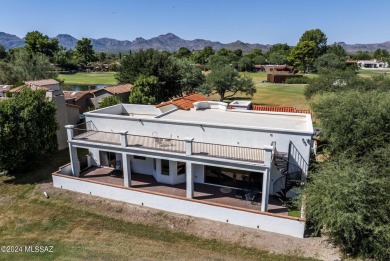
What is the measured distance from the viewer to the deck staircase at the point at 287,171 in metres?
15.3

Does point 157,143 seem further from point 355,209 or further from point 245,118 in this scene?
point 355,209

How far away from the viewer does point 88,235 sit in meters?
13.3

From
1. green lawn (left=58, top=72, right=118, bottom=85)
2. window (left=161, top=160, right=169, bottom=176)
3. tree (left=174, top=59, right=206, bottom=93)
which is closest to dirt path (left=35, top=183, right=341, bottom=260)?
window (left=161, top=160, right=169, bottom=176)

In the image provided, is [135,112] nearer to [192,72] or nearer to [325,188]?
[325,188]

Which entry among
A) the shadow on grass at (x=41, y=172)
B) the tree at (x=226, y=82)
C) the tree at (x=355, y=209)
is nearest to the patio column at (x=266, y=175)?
the tree at (x=355, y=209)

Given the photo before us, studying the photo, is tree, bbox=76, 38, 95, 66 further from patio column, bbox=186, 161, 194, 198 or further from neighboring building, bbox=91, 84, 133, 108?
patio column, bbox=186, 161, 194, 198

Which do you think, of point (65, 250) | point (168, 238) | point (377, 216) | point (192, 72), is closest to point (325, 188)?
point (377, 216)

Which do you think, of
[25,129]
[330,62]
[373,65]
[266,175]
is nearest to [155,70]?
[25,129]

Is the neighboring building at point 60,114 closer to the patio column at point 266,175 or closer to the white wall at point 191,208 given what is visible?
the white wall at point 191,208

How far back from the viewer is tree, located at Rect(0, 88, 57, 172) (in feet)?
59.5

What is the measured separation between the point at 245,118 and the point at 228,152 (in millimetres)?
5288

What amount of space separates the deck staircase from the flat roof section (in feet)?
8.13

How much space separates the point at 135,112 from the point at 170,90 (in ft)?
61.4

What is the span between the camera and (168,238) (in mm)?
13047
